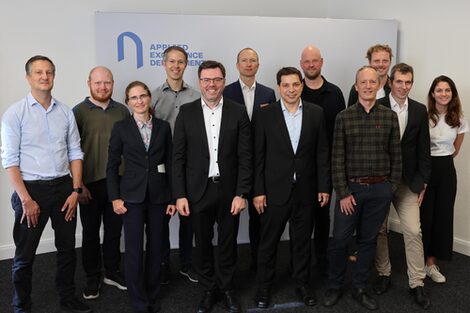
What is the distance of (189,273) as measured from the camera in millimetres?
3619

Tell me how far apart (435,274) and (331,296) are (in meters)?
1.01

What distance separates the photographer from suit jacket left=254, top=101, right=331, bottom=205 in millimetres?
2939

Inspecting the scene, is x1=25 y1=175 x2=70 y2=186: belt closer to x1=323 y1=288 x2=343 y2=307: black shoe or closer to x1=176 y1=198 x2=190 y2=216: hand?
x1=176 y1=198 x2=190 y2=216: hand

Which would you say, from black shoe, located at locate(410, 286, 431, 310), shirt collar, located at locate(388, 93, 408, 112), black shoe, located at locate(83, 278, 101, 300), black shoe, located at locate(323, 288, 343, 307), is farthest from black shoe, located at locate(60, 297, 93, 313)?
shirt collar, located at locate(388, 93, 408, 112)

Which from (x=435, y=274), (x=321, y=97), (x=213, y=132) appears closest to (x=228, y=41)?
(x=321, y=97)

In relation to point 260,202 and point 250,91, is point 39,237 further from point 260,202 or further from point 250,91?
point 250,91

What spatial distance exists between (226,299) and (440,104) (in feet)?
7.12

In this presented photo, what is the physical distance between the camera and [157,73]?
403cm

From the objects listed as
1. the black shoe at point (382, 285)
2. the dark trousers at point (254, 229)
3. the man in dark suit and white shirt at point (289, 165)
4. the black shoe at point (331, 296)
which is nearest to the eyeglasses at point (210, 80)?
the man in dark suit and white shirt at point (289, 165)

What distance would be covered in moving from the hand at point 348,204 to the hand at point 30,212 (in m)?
1.95

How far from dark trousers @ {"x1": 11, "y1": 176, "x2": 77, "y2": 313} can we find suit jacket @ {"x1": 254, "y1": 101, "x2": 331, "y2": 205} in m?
1.27

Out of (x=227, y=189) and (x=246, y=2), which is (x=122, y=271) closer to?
(x=227, y=189)

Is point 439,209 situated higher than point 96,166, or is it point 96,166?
point 96,166

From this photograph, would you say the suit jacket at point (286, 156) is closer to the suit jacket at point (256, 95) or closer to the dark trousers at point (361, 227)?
the dark trousers at point (361, 227)
